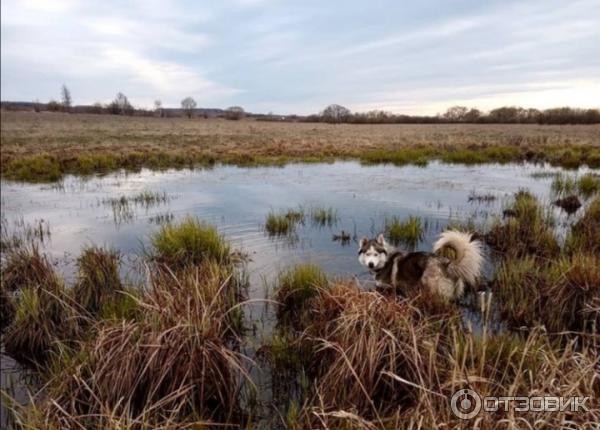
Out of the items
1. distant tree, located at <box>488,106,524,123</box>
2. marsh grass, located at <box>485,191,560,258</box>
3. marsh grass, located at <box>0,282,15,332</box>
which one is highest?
distant tree, located at <box>488,106,524,123</box>

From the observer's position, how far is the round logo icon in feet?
8.39

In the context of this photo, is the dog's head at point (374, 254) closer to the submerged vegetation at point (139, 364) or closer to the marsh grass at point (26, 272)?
the submerged vegetation at point (139, 364)

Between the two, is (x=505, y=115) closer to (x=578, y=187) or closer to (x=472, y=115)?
(x=472, y=115)

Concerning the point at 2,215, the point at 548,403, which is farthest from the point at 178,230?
the point at 2,215

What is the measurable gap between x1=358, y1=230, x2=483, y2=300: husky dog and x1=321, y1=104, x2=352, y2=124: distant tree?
79.0 metres

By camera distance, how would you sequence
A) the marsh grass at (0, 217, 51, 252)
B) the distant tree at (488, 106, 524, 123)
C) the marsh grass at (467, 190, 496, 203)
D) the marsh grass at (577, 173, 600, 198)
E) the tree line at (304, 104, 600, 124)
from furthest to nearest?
the distant tree at (488, 106, 524, 123), the tree line at (304, 104, 600, 124), the marsh grass at (467, 190, 496, 203), the marsh grass at (577, 173, 600, 198), the marsh grass at (0, 217, 51, 252)

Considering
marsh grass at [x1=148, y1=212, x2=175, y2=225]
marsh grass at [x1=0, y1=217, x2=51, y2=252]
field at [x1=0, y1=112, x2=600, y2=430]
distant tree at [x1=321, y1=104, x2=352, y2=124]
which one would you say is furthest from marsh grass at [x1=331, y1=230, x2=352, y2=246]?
distant tree at [x1=321, y1=104, x2=352, y2=124]

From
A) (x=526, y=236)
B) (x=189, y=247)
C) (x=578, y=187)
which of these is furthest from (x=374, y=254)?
(x=578, y=187)

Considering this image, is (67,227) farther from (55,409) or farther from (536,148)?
(536,148)

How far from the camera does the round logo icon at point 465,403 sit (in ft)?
8.39

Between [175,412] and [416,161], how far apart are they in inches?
843

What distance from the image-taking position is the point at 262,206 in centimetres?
1253

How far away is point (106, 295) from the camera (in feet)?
18.0

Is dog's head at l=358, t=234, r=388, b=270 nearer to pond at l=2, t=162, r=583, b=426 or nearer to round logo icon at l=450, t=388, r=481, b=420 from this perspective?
pond at l=2, t=162, r=583, b=426
